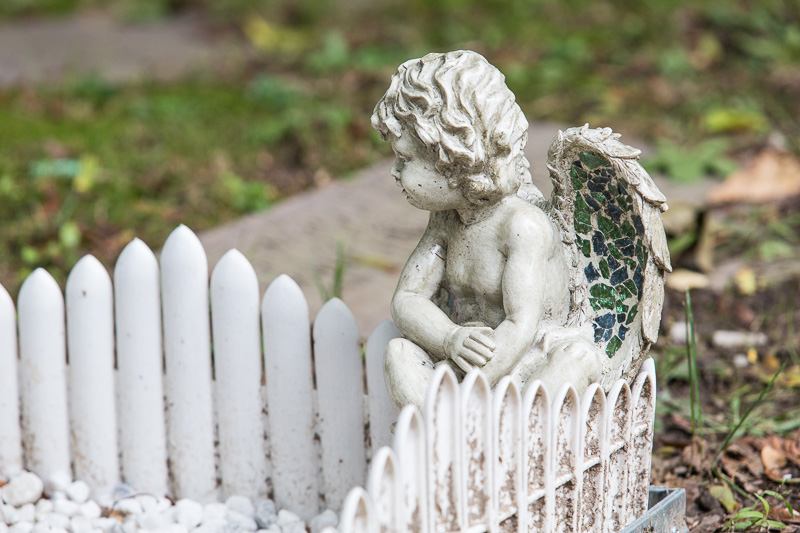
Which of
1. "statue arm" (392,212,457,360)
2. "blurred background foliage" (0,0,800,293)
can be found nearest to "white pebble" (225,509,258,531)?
"statue arm" (392,212,457,360)

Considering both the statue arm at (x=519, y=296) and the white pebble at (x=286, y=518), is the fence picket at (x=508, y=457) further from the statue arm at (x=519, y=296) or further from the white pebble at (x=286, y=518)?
Answer: the white pebble at (x=286, y=518)

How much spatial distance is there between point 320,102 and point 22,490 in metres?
3.69

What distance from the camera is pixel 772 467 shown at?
275 centimetres

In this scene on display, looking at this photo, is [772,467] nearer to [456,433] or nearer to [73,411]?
[456,433]

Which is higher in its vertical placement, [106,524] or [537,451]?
[537,451]

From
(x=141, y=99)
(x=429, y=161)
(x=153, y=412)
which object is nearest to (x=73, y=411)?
(x=153, y=412)

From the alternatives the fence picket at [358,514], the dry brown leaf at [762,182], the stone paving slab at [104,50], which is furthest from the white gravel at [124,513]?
the stone paving slab at [104,50]

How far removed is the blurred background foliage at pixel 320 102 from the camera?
473 cm

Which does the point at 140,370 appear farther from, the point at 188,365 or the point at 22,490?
the point at 22,490

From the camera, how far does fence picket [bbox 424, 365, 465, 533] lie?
1791mm

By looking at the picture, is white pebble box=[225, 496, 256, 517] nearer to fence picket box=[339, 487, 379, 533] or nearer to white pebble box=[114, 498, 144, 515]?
white pebble box=[114, 498, 144, 515]

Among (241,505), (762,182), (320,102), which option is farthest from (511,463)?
(320,102)

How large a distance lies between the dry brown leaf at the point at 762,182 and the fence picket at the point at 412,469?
3162 millimetres

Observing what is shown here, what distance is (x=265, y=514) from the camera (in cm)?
267
